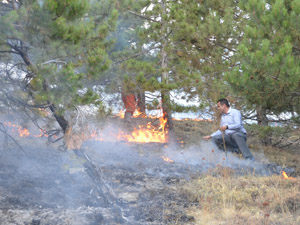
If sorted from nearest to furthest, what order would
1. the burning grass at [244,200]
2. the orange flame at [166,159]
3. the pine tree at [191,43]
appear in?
1. the burning grass at [244,200]
2. the orange flame at [166,159]
3. the pine tree at [191,43]

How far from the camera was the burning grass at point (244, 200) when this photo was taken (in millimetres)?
4266

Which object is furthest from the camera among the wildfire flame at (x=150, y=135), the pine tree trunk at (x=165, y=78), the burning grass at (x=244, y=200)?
the wildfire flame at (x=150, y=135)

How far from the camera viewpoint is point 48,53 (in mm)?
4879

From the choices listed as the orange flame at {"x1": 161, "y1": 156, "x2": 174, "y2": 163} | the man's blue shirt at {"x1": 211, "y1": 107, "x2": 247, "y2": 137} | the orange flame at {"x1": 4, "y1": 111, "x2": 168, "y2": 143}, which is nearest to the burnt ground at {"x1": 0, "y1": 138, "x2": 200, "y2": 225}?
the orange flame at {"x1": 161, "y1": 156, "x2": 174, "y2": 163}

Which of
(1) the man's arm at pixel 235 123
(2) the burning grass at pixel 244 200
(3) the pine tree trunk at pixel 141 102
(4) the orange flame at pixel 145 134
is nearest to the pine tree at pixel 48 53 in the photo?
(2) the burning grass at pixel 244 200

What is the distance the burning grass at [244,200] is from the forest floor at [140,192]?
11 mm

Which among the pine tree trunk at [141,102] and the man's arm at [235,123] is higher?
the pine tree trunk at [141,102]

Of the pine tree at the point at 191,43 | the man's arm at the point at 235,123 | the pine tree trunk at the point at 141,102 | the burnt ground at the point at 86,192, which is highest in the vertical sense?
the pine tree at the point at 191,43

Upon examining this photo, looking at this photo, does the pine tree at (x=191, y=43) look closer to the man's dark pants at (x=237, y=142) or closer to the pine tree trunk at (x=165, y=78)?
the pine tree trunk at (x=165, y=78)

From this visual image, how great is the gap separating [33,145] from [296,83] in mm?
6398

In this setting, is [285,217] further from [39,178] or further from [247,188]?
[39,178]

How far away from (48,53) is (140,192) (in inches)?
101

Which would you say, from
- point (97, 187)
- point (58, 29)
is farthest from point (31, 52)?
point (97, 187)

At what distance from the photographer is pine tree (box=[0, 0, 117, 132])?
4.27 meters
